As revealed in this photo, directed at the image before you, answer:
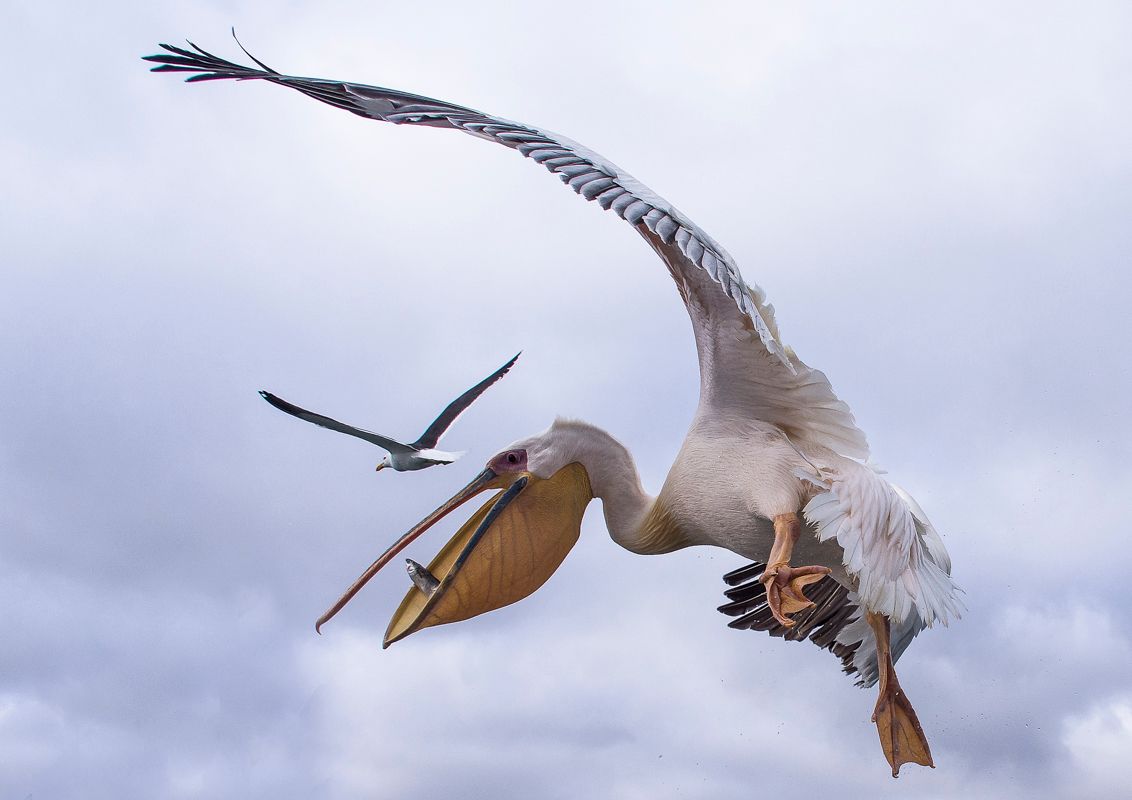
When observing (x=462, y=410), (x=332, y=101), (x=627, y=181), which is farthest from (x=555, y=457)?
(x=332, y=101)

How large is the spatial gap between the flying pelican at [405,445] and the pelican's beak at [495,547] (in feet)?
1.15

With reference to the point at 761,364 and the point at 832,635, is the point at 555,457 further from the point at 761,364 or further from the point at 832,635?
the point at 832,635

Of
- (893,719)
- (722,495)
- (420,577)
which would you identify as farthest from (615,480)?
(893,719)

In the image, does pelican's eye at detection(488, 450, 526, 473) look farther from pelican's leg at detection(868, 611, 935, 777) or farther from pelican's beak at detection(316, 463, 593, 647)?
pelican's leg at detection(868, 611, 935, 777)

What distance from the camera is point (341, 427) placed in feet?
21.9

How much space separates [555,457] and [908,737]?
2.54 m

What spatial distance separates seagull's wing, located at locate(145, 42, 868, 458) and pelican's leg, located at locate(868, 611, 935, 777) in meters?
1.11

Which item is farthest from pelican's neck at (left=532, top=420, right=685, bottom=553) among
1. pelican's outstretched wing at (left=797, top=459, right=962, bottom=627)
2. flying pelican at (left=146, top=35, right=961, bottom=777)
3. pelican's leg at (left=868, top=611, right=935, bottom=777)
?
pelican's leg at (left=868, top=611, right=935, bottom=777)

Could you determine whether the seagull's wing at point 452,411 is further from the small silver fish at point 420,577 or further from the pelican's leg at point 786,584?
the pelican's leg at point 786,584

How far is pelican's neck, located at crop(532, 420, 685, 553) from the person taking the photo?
267 inches

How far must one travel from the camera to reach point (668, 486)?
6.58m

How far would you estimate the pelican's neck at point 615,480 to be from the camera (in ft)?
22.3

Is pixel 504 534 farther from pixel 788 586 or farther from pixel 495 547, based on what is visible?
pixel 788 586

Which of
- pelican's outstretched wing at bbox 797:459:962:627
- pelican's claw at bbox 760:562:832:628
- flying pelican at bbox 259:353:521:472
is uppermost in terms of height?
flying pelican at bbox 259:353:521:472
